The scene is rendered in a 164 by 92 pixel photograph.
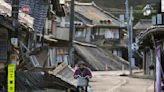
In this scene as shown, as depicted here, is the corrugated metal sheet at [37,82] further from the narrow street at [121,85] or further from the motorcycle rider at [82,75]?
the narrow street at [121,85]

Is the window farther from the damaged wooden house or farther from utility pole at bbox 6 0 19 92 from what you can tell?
utility pole at bbox 6 0 19 92

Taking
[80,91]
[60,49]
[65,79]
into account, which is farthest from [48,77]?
[60,49]

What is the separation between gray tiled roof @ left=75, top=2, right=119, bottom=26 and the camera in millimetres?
72562

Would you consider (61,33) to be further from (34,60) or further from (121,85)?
(34,60)

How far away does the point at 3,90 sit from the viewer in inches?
713

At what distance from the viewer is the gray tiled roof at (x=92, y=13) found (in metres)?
72.6

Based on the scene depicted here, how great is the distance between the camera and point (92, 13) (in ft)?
249

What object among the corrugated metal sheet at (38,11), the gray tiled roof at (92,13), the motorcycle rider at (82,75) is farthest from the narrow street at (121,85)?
the gray tiled roof at (92,13)

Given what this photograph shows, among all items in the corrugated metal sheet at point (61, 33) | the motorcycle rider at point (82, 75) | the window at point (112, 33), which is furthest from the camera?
the window at point (112, 33)

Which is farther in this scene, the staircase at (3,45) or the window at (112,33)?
the window at (112,33)

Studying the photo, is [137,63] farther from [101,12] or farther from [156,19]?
[156,19]

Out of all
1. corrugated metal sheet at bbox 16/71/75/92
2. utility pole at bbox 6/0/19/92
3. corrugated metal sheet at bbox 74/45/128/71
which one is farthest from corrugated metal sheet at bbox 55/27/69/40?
utility pole at bbox 6/0/19/92

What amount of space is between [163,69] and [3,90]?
7.39m

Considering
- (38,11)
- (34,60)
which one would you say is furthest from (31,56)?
(38,11)
